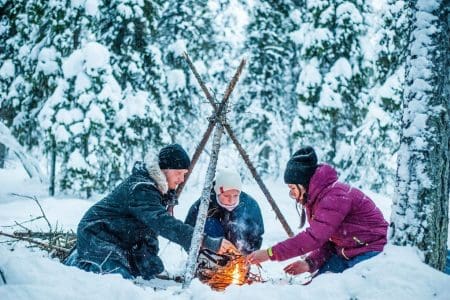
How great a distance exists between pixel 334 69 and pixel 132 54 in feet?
26.1

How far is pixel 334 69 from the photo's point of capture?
15.0m

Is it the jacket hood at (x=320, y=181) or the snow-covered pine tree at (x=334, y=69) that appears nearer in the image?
the jacket hood at (x=320, y=181)

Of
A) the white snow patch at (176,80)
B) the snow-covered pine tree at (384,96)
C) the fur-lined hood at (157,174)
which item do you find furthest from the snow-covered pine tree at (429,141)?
the white snow patch at (176,80)

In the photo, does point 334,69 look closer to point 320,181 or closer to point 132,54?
point 132,54

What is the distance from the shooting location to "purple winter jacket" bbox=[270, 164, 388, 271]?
148 inches

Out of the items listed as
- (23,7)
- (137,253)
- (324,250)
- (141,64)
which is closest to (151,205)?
(137,253)

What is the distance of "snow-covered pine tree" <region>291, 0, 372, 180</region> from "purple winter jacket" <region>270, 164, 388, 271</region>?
417 inches

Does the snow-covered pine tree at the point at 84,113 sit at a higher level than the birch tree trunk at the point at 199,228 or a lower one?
higher

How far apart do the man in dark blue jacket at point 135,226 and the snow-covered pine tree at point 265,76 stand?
49.5 ft

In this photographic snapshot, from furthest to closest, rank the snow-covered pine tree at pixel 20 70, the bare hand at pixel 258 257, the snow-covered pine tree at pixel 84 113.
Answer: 1. the snow-covered pine tree at pixel 20 70
2. the snow-covered pine tree at pixel 84 113
3. the bare hand at pixel 258 257

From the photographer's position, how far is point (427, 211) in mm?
3229

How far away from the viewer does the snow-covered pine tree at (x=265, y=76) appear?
19.5m

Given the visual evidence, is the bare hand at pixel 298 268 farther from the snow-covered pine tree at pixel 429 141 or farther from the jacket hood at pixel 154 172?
the jacket hood at pixel 154 172

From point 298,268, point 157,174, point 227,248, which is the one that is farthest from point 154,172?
point 298,268
